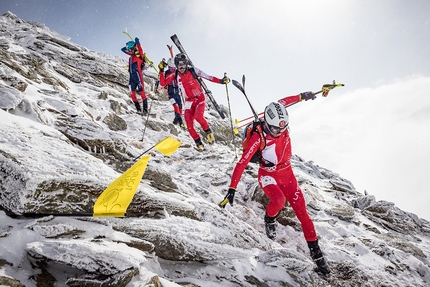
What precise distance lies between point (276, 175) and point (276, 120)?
4.20ft

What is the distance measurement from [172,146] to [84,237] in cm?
364

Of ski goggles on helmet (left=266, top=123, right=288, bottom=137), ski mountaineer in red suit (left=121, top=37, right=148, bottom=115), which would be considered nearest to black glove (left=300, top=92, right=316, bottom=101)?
ski goggles on helmet (left=266, top=123, right=288, bottom=137)

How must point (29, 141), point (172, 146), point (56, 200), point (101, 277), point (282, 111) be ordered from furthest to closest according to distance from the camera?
point (172, 146) → point (282, 111) → point (29, 141) → point (56, 200) → point (101, 277)

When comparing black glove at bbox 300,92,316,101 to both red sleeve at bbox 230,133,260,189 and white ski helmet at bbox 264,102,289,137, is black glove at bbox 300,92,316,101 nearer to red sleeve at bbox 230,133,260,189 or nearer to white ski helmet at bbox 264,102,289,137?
white ski helmet at bbox 264,102,289,137

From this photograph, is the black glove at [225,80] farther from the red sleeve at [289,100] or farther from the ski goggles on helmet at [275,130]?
the ski goggles on helmet at [275,130]

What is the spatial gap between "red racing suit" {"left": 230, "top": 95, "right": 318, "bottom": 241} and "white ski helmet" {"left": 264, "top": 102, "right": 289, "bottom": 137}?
174mm

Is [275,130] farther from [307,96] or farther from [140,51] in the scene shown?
[140,51]

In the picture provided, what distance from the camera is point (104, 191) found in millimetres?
3787

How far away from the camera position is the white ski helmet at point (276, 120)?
216 inches

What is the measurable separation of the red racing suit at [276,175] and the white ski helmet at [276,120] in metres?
0.17

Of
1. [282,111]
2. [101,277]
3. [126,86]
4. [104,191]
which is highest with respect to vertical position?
[126,86]

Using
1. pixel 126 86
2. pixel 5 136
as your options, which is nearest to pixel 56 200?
pixel 5 136

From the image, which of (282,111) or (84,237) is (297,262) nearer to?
(282,111)

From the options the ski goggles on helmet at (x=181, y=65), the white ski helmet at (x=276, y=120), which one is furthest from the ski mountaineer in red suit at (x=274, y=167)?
the ski goggles on helmet at (x=181, y=65)
